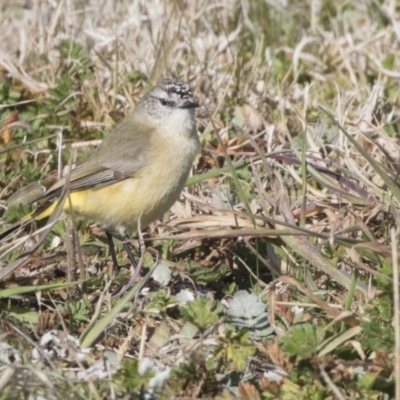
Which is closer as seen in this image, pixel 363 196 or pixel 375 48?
pixel 363 196

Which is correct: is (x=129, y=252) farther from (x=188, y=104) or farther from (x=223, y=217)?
(x=188, y=104)

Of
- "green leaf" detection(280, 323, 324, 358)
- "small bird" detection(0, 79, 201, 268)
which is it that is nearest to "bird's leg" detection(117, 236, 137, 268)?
"small bird" detection(0, 79, 201, 268)

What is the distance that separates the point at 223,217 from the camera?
15.4 feet

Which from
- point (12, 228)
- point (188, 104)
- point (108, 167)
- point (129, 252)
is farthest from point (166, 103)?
point (12, 228)

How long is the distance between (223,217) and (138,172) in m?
0.63

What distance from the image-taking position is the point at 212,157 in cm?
603

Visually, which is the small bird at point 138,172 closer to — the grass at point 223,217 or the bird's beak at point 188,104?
the bird's beak at point 188,104

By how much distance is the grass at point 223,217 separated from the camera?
3.60 m

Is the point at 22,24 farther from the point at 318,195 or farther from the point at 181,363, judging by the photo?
the point at 181,363

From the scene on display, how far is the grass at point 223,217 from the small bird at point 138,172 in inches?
6.5

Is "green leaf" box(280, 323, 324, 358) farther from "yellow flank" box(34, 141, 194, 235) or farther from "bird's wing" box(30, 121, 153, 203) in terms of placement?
"bird's wing" box(30, 121, 153, 203)

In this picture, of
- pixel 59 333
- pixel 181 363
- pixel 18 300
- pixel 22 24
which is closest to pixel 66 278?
pixel 18 300

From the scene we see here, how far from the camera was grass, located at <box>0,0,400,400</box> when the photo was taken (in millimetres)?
3600

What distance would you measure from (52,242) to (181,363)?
1.71 meters
